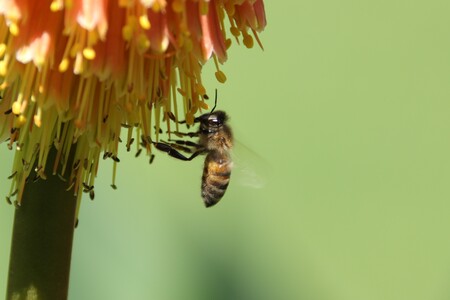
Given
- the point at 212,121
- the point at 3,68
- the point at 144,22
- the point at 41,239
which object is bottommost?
the point at 41,239

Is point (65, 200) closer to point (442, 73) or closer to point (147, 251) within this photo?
point (147, 251)

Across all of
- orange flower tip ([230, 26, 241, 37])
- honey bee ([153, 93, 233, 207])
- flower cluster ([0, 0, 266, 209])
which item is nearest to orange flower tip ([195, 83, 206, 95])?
flower cluster ([0, 0, 266, 209])

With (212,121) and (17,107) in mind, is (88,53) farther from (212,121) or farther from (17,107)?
(212,121)

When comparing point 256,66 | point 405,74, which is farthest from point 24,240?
point 405,74

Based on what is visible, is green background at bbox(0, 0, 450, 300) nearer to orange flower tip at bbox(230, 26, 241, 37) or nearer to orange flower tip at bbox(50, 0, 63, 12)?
orange flower tip at bbox(230, 26, 241, 37)

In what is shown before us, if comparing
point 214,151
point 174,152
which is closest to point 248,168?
point 214,151
